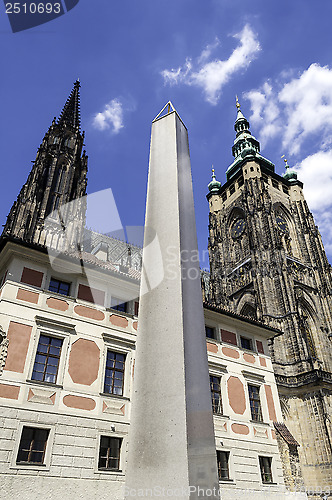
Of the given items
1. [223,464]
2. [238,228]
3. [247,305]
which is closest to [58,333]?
[223,464]

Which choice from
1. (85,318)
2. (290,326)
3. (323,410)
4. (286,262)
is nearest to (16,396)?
(85,318)

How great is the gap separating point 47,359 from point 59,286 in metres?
2.66

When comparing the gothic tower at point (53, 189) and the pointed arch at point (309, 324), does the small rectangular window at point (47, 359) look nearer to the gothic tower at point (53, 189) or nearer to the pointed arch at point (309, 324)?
the gothic tower at point (53, 189)

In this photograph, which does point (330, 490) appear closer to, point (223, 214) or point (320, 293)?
point (320, 293)

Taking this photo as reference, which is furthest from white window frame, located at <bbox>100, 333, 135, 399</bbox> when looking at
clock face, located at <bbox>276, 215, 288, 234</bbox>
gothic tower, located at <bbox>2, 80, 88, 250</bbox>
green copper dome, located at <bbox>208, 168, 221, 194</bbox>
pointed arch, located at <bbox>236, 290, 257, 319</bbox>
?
green copper dome, located at <bbox>208, 168, 221, 194</bbox>

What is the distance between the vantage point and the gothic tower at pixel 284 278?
28.8 meters

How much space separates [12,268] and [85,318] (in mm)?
3000

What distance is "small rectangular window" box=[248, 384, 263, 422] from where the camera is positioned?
50.8 ft

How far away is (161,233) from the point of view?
4.84 metres

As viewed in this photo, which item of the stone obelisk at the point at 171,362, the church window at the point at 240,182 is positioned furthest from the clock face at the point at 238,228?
the stone obelisk at the point at 171,362

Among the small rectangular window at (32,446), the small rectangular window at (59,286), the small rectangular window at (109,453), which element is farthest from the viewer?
the small rectangular window at (59,286)

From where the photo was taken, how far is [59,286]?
13008mm

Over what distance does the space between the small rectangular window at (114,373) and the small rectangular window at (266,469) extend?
7.01 meters

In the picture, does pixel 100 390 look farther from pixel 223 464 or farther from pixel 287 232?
pixel 287 232
